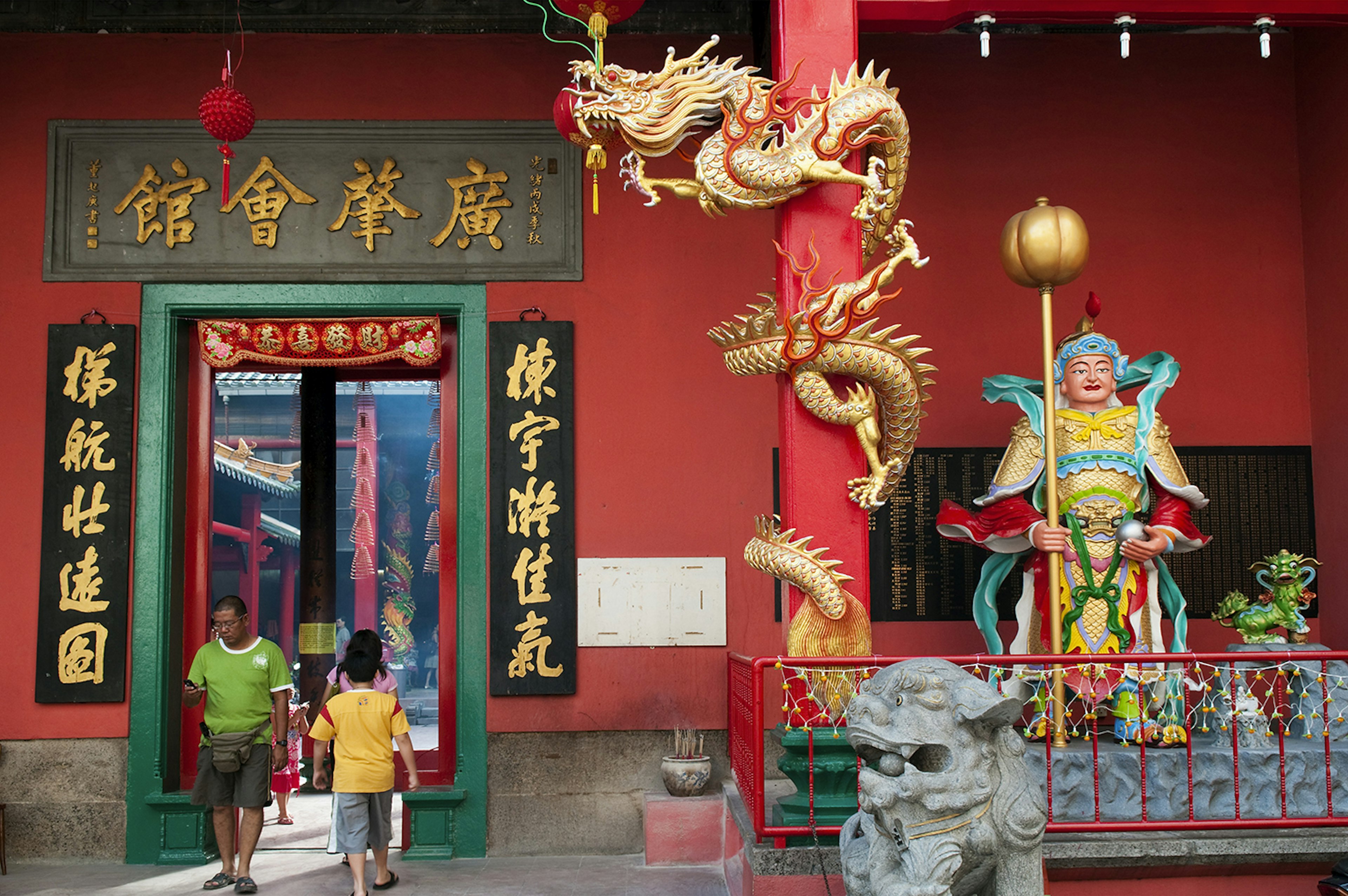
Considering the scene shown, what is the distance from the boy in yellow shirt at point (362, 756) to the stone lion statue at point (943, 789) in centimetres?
266

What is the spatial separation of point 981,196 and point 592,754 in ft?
12.3

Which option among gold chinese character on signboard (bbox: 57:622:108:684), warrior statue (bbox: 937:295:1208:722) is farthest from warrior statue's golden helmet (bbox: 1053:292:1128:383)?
gold chinese character on signboard (bbox: 57:622:108:684)

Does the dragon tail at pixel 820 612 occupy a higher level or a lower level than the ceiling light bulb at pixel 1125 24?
lower

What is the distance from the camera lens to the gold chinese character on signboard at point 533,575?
239 inches

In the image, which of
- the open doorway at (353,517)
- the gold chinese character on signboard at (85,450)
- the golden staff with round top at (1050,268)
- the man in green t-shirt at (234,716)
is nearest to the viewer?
the golden staff with round top at (1050,268)

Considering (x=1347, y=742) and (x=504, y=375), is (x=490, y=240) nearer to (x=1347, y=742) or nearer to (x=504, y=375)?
(x=504, y=375)

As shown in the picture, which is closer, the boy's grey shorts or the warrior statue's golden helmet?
the boy's grey shorts

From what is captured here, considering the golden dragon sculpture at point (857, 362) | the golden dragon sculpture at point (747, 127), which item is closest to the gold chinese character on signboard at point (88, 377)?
the golden dragon sculpture at point (747, 127)

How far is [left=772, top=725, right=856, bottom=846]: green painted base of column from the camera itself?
412 cm

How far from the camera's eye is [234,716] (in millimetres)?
5336

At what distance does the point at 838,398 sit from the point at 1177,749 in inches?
75.6

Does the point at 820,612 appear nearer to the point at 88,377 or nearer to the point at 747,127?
the point at 747,127

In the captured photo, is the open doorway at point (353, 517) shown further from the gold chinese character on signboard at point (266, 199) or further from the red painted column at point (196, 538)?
the gold chinese character on signboard at point (266, 199)

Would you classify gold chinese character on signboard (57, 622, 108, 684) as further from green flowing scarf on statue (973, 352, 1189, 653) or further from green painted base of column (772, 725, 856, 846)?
green flowing scarf on statue (973, 352, 1189, 653)
